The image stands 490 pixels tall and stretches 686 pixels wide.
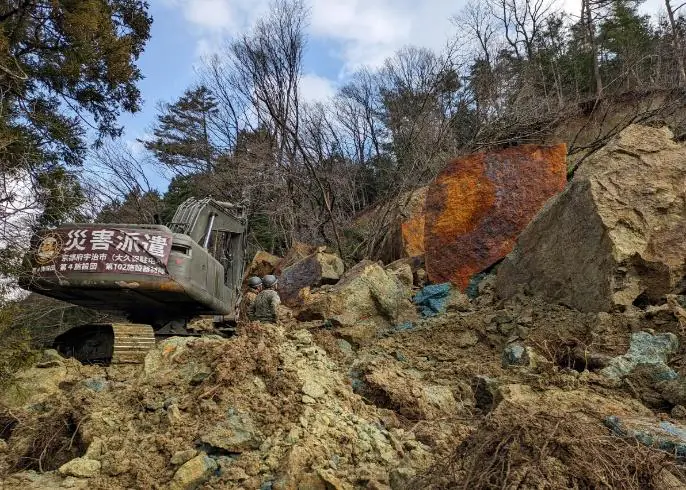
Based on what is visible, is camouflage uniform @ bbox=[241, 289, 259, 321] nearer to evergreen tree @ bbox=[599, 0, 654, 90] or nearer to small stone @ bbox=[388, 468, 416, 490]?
small stone @ bbox=[388, 468, 416, 490]

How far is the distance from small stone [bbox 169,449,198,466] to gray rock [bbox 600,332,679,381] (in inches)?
128

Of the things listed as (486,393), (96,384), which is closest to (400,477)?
(486,393)

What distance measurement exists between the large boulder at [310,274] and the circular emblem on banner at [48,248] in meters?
4.15

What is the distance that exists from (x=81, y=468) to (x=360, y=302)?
457cm

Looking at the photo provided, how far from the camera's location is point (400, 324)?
7.52 metres

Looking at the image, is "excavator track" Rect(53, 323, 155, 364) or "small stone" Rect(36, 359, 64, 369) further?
"excavator track" Rect(53, 323, 155, 364)

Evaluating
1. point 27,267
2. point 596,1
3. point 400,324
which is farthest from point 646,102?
point 27,267

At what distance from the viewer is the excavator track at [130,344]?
6344mm

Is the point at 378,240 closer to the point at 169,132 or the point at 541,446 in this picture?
the point at 541,446

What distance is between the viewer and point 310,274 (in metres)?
10.4

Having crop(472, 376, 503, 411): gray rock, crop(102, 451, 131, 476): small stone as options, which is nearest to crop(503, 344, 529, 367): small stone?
crop(472, 376, 503, 411): gray rock

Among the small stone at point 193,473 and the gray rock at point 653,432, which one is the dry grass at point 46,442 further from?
the gray rock at point 653,432

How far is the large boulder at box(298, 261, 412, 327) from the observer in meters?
7.55

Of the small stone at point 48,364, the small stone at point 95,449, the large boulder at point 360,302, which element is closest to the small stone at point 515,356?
the large boulder at point 360,302
